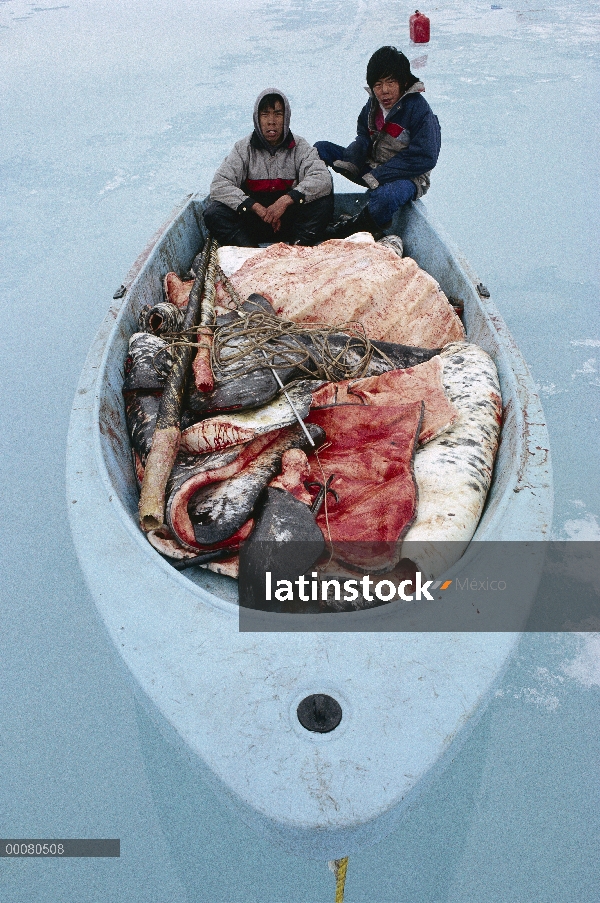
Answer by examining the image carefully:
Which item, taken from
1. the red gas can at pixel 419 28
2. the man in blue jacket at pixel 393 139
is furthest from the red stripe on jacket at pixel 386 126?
the red gas can at pixel 419 28

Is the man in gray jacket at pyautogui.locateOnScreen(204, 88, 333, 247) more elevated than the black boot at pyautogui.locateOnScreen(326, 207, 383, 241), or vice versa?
the man in gray jacket at pyautogui.locateOnScreen(204, 88, 333, 247)

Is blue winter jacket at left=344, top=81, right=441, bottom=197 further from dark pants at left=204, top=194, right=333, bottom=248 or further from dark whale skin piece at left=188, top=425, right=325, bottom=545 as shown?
dark whale skin piece at left=188, top=425, right=325, bottom=545

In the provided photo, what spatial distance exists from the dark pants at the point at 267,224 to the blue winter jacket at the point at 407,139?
0.34 m

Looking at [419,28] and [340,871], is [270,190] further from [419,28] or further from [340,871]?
[419,28]

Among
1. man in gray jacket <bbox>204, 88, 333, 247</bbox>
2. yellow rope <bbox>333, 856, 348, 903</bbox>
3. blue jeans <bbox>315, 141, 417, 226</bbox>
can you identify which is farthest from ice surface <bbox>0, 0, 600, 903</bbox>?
man in gray jacket <bbox>204, 88, 333, 247</bbox>

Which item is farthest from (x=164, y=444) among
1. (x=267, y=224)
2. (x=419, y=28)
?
(x=419, y=28)

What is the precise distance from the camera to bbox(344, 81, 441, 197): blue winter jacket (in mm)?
3047

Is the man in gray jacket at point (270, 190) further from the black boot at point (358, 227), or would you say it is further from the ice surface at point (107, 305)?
the ice surface at point (107, 305)

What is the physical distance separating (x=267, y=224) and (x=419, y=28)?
682cm

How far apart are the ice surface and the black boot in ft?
2.87

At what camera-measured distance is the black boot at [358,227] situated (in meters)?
3.11

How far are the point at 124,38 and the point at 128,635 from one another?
37.0 ft

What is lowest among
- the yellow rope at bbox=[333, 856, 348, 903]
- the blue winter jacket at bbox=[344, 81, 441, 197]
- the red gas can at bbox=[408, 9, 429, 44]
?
the yellow rope at bbox=[333, 856, 348, 903]

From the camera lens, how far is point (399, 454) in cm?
161
